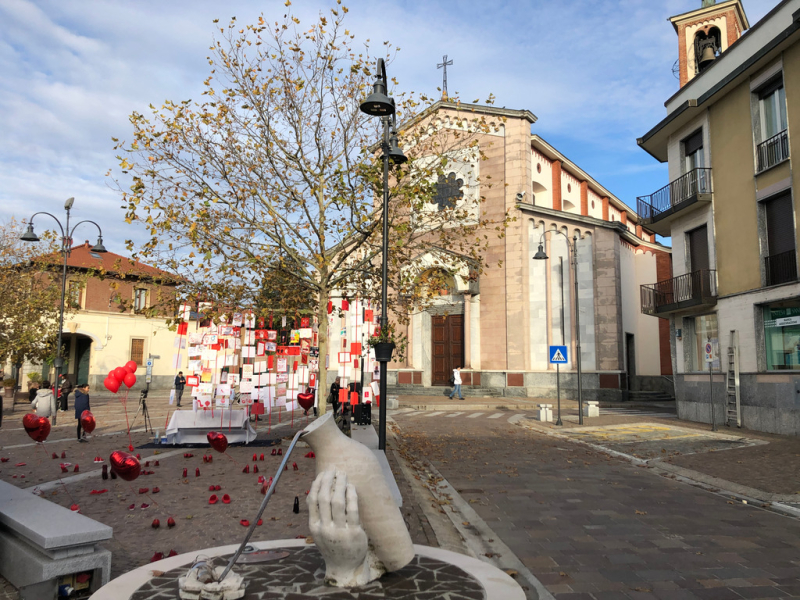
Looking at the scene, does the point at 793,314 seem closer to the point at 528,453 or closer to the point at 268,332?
the point at 528,453

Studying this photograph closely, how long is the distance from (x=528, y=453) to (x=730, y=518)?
5947 mm

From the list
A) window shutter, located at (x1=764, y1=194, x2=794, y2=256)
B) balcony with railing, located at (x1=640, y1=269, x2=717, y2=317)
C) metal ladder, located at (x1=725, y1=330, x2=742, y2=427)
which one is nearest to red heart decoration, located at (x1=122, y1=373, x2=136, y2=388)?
metal ladder, located at (x1=725, y1=330, x2=742, y2=427)

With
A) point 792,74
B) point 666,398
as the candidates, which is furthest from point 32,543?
point 666,398

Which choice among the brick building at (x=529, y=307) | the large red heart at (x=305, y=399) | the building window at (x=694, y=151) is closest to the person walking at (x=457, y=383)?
the brick building at (x=529, y=307)

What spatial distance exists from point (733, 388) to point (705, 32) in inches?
578

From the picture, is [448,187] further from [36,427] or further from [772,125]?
[36,427]

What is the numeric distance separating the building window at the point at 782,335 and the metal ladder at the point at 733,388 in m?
1.04

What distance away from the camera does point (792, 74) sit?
634 inches

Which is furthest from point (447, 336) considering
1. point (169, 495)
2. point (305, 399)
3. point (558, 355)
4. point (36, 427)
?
point (36, 427)

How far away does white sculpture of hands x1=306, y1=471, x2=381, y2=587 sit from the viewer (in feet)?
12.9

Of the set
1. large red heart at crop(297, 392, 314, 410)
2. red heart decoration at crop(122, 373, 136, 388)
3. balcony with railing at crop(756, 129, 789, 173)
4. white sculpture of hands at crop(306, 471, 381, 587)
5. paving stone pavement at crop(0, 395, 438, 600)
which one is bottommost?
paving stone pavement at crop(0, 395, 438, 600)

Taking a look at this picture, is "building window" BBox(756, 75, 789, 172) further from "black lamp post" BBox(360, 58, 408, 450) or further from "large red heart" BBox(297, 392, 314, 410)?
"large red heart" BBox(297, 392, 314, 410)

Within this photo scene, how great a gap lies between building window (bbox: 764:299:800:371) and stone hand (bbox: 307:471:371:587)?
55.0ft

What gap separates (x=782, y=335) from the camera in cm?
1662
